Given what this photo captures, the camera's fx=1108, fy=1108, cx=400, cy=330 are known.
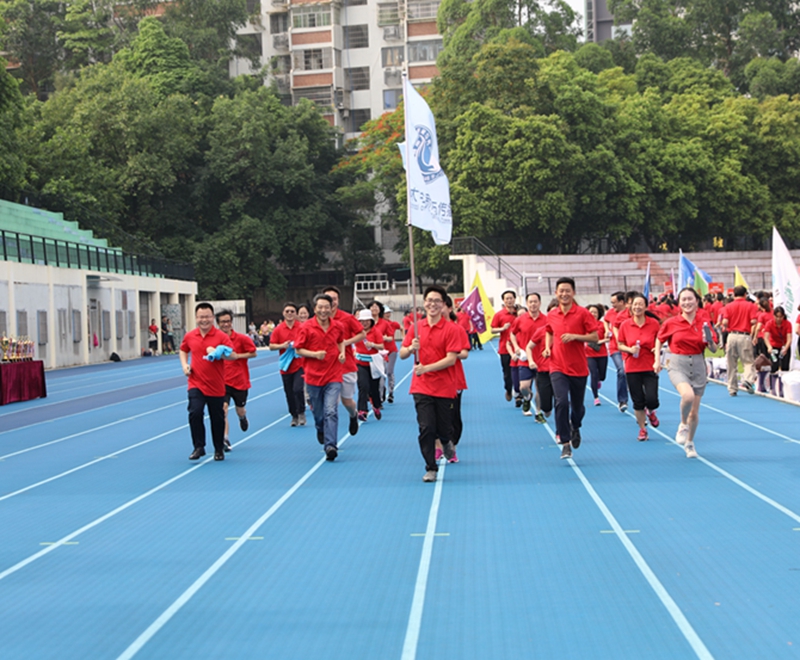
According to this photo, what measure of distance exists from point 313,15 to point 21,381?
59.6 m

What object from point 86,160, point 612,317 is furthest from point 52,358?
point 612,317

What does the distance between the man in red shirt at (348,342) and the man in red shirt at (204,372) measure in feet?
4.41

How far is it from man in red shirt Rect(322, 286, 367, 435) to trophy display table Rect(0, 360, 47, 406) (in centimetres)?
1153

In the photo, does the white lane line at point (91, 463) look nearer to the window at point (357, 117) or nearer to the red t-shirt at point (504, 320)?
the red t-shirt at point (504, 320)

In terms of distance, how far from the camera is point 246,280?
60812mm

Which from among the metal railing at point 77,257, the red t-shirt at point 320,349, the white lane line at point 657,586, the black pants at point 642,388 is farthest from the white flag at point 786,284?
the metal railing at point 77,257

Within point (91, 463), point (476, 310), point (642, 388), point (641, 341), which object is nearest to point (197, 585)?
point (91, 463)

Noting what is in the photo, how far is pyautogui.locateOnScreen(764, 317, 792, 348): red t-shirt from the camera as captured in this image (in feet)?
59.4

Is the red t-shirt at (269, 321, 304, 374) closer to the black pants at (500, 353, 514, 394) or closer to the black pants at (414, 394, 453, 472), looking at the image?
the black pants at (500, 353, 514, 394)

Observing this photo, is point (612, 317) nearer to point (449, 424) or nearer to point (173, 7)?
point (449, 424)

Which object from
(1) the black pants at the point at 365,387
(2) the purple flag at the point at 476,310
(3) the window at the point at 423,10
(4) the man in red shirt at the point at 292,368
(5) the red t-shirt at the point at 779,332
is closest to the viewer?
(4) the man in red shirt at the point at 292,368

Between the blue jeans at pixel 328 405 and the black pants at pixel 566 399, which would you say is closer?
the black pants at pixel 566 399

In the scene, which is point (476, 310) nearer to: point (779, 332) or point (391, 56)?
point (779, 332)

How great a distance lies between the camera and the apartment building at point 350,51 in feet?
255
